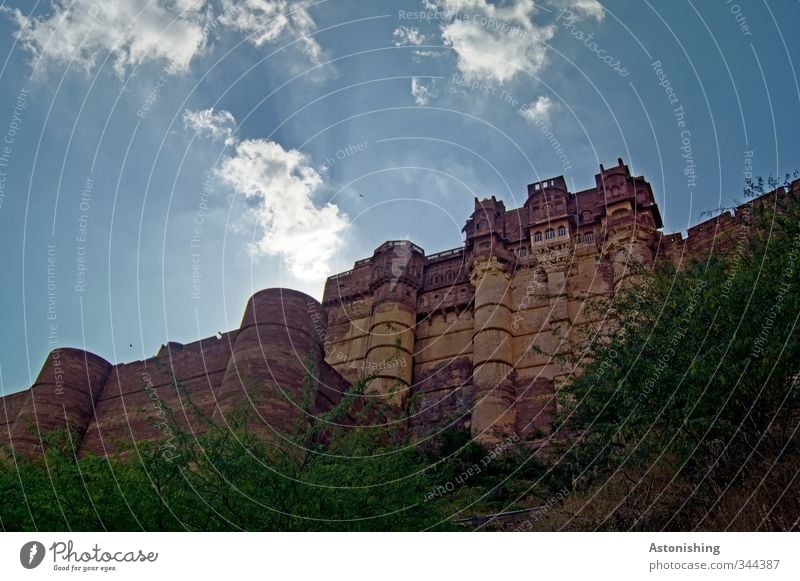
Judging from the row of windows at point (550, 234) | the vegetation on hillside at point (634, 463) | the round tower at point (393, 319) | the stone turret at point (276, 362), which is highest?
the row of windows at point (550, 234)

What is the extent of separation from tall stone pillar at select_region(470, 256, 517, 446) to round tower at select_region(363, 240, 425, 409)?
2933 millimetres

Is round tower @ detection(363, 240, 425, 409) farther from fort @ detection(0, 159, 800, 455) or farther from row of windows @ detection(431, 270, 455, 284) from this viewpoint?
row of windows @ detection(431, 270, 455, 284)

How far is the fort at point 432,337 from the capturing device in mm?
19359

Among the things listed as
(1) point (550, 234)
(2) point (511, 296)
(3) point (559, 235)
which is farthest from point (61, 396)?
(3) point (559, 235)

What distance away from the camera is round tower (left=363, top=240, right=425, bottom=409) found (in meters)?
27.9

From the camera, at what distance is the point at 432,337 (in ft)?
97.7

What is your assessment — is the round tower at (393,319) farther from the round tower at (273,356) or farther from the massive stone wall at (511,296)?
the round tower at (273,356)

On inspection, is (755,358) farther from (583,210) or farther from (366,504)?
(583,210)

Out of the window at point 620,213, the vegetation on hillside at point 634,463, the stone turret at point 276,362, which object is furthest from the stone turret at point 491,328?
the vegetation on hillside at point 634,463

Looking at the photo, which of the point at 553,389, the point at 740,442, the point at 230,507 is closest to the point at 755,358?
the point at 740,442
